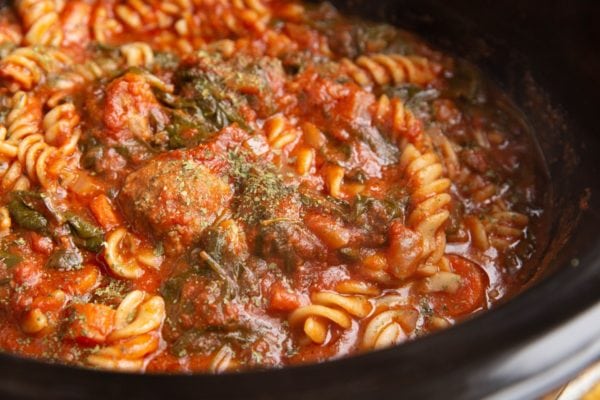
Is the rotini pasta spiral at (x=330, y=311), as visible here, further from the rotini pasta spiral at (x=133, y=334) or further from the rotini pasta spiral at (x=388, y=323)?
the rotini pasta spiral at (x=133, y=334)

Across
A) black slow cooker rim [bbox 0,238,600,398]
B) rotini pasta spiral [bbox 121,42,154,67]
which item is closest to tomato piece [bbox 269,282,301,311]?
black slow cooker rim [bbox 0,238,600,398]

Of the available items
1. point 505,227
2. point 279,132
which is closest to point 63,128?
point 279,132

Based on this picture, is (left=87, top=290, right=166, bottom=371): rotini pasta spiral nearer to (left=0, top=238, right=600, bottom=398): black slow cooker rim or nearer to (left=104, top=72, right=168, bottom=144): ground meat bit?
(left=0, top=238, right=600, bottom=398): black slow cooker rim

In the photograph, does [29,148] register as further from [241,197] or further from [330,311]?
[330,311]

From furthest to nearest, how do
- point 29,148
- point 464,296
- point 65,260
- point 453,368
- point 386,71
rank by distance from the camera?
point 386,71 < point 29,148 < point 464,296 < point 65,260 < point 453,368

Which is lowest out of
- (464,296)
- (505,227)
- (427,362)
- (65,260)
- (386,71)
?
(65,260)

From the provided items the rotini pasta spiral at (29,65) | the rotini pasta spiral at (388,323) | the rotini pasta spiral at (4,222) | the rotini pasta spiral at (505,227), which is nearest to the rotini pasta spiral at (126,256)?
the rotini pasta spiral at (4,222)

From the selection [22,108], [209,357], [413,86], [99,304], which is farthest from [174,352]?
[413,86]
